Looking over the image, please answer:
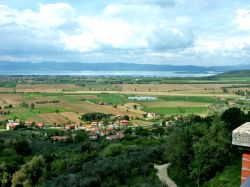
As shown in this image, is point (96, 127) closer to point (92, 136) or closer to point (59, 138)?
point (92, 136)

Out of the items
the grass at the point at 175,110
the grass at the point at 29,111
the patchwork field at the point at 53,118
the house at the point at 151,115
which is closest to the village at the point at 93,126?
the house at the point at 151,115

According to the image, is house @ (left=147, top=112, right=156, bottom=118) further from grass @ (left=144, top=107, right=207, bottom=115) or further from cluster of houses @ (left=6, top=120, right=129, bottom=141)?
cluster of houses @ (left=6, top=120, right=129, bottom=141)

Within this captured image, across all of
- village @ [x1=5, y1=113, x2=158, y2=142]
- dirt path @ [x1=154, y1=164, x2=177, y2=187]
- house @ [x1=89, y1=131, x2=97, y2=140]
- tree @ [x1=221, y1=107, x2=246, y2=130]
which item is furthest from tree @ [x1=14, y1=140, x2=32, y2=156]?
tree @ [x1=221, y1=107, x2=246, y2=130]

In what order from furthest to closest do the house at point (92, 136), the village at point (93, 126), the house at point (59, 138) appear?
the village at point (93, 126), the house at point (92, 136), the house at point (59, 138)

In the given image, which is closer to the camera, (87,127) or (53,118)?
(87,127)

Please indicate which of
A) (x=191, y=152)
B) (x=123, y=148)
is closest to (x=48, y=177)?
(x=123, y=148)

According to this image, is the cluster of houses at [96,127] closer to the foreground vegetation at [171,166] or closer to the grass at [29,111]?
the grass at [29,111]

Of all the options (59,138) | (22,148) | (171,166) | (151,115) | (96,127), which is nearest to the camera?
(171,166)

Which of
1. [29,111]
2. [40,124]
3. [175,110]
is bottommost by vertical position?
[40,124]

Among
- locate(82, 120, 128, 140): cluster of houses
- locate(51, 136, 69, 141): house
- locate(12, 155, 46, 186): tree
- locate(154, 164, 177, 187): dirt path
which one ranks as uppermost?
locate(154, 164, 177, 187): dirt path

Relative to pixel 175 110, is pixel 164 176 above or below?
above

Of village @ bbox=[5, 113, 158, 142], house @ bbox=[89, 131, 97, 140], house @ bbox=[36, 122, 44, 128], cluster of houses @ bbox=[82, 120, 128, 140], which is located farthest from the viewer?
house @ bbox=[36, 122, 44, 128]

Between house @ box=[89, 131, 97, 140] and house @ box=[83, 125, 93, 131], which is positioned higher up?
house @ box=[89, 131, 97, 140]

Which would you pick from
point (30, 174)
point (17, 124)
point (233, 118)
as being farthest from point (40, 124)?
point (233, 118)
